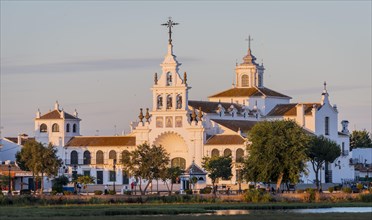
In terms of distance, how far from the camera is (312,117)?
163 meters

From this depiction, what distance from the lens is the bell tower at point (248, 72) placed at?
171 m

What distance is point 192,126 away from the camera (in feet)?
520

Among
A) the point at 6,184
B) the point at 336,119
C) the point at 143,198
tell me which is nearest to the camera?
the point at 143,198

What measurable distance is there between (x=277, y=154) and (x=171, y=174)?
15.8 metres

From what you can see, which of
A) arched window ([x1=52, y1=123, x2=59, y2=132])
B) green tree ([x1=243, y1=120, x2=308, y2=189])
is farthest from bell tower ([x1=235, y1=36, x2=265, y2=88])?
green tree ([x1=243, y1=120, x2=308, y2=189])

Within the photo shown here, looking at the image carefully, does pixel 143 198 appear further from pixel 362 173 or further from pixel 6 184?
pixel 362 173

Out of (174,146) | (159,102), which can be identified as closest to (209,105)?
(174,146)

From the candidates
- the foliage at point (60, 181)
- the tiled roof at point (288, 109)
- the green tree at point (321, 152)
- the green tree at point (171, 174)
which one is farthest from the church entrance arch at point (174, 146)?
the green tree at point (321, 152)

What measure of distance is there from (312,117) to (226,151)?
12.4 meters

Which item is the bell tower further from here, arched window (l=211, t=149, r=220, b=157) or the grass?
the grass

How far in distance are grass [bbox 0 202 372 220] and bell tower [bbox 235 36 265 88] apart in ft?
220

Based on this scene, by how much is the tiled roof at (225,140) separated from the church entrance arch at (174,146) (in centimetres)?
347

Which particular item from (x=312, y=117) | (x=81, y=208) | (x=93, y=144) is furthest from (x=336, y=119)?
(x=81, y=208)

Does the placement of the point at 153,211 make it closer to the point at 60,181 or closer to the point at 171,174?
the point at 171,174
